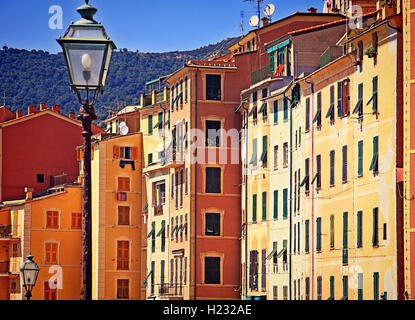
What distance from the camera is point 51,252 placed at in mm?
116438

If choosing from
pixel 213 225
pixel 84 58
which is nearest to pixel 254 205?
pixel 213 225

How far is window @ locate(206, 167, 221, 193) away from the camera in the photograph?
9506 centimetres

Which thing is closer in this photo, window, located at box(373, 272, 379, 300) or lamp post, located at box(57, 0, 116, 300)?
lamp post, located at box(57, 0, 116, 300)

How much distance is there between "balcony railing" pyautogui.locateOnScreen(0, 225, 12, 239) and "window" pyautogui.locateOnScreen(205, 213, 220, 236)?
3035 centimetres

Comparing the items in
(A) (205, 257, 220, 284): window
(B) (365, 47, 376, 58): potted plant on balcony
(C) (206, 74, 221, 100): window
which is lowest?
(A) (205, 257, 220, 284): window

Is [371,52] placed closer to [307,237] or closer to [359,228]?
[359,228]

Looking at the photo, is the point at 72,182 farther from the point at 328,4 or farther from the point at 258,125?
the point at 258,125

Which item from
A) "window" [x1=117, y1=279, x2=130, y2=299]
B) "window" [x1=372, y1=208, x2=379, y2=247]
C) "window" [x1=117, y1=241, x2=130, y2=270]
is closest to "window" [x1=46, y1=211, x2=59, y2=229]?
"window" [x1=117, y1=241, x2=130, y2=270]

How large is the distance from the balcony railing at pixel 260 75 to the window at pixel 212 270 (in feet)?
44.5

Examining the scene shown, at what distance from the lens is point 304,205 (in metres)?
72.5

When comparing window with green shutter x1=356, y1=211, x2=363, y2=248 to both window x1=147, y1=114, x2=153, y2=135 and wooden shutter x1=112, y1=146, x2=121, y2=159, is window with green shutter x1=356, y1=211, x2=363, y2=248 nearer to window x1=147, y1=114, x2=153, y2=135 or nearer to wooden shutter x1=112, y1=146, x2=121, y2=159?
window x1=147, y1=114, x2=153, y2=135

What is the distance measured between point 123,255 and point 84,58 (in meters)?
97.8

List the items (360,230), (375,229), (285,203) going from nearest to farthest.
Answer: (375,229) < (360,230) < (285,203)
